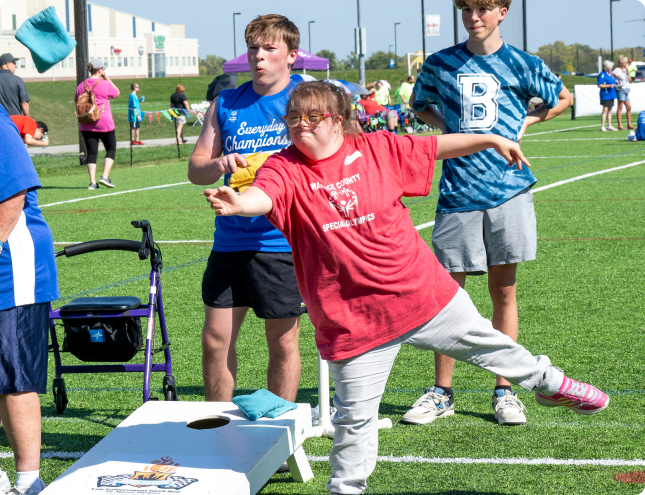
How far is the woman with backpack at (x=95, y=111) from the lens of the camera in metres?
14.6

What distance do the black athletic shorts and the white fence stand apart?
33911 millimetres

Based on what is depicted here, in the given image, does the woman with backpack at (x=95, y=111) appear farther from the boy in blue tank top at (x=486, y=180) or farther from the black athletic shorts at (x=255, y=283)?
the black athletic shorts at (x=255, y=283)

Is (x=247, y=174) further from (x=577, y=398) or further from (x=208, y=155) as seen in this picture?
(x=577, y=398)

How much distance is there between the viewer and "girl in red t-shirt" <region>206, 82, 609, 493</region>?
305 centimetres

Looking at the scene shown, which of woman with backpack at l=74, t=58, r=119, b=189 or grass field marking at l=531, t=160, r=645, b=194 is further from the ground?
woman with backpack at l=74, t=58, r=119, b=189

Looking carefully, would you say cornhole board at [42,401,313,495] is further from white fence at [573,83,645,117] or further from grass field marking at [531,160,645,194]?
white fence at [573,83,645,117]

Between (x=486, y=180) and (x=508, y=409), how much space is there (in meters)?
1.14

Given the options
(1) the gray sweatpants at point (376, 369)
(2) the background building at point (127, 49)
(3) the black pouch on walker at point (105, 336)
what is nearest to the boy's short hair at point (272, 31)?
(1) the gray sweatpants at point (376, 369)

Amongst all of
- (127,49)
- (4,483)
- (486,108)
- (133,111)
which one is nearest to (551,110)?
(486,108)

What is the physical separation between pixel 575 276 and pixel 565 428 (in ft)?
12.5

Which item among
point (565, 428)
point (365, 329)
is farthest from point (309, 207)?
point (565, 428)

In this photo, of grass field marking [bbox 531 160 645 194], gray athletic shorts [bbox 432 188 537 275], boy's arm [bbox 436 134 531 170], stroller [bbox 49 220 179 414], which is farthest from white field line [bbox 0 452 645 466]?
grass field marking [bbox 531 160 645 194]

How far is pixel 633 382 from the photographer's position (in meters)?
4.85

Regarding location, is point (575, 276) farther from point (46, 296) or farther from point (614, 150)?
point (614, 150)
